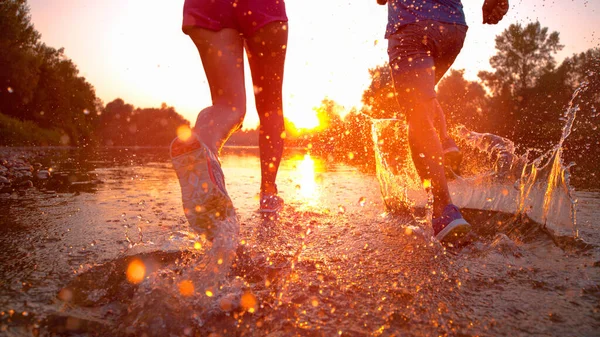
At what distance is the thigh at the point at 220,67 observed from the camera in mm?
1854

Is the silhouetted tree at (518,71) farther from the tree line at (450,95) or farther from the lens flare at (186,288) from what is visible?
the lens flare at (186,288)

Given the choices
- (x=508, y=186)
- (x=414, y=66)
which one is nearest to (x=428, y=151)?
(x=414, y=66)

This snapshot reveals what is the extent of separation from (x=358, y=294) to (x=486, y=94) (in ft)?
144

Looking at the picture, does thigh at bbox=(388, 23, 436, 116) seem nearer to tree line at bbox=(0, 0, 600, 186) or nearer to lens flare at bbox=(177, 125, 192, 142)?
lens flare at bbox=(177, 125, 192, 142)

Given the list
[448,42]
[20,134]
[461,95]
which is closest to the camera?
[448,42]

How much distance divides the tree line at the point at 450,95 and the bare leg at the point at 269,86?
11994 millimetres

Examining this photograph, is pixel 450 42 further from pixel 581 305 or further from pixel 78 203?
pixel 78 203

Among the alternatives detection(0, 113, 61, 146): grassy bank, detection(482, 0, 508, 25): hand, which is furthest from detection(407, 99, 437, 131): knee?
detection(0, 113, 61, 146): grassy bank

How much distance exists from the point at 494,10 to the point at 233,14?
1.77 metres

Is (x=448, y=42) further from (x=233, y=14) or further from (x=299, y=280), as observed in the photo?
(x=299, y=280)

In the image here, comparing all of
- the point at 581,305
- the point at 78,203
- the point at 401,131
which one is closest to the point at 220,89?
the point at 581,305

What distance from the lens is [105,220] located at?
94.8 inches

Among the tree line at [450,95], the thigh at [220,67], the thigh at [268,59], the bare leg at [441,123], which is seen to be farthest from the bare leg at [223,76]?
the tree line at [450,95]

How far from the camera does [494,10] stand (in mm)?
2512
